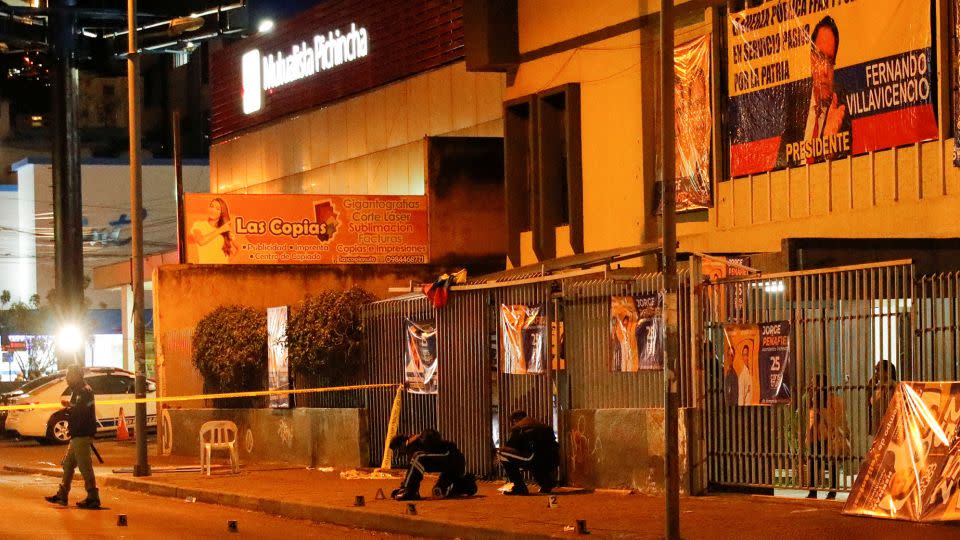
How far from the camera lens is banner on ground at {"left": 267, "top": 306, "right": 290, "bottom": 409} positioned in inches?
985

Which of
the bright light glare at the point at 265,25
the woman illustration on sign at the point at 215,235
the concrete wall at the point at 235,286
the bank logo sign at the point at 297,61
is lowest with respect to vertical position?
the concrete wall at the point at 235,286

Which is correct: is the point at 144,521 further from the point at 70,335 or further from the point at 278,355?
the point at 70,335

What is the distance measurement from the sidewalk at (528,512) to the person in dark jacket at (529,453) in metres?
0.28

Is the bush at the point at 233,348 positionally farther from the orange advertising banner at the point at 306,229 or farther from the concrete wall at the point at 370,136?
the concrete wall at the point at 370,136

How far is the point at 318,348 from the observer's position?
23500 mm

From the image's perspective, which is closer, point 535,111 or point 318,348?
point 318,348

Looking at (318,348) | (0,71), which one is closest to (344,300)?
(318,348)

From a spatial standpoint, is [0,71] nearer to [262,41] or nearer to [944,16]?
[262,41]

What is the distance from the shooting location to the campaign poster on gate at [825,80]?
60.4 ft

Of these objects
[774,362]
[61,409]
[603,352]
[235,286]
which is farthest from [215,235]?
[774,362]

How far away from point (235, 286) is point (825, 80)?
13.2m

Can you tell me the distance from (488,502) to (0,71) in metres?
70.9

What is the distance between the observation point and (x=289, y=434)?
24.7m

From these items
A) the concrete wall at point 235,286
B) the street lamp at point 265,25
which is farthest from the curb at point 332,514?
the street lamp at point 265,25
